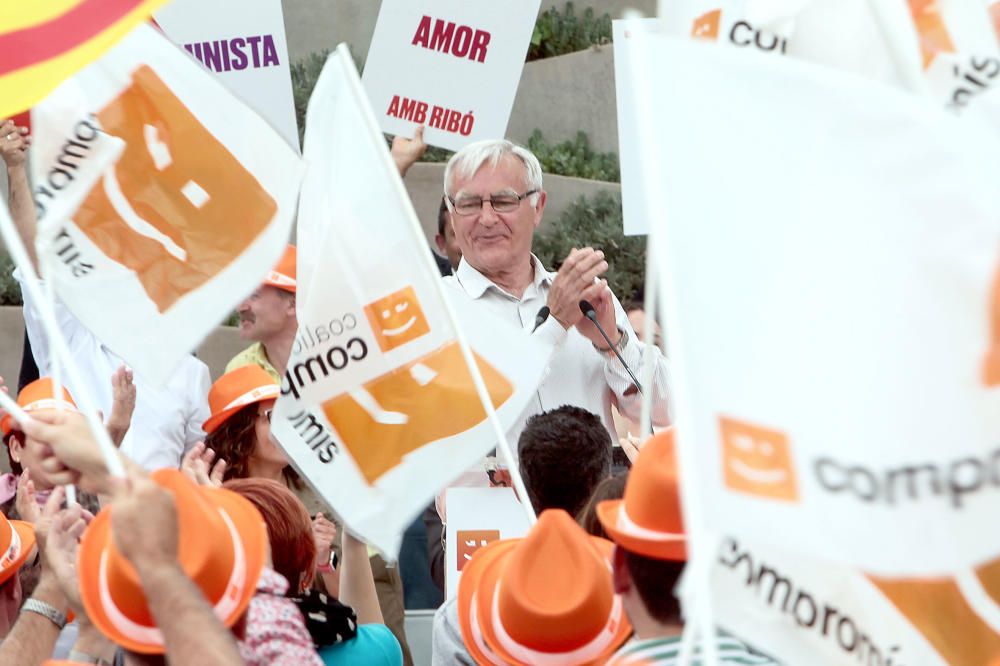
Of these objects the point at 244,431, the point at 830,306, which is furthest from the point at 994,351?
the point at 244,431

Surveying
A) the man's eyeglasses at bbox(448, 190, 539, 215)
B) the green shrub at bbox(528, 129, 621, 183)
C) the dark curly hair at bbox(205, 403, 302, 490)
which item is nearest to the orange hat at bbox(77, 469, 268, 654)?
the dark curly hair at bbox(205, 403, 302, 490)

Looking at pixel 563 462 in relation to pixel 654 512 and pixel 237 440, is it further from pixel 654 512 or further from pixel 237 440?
pixel 654 512

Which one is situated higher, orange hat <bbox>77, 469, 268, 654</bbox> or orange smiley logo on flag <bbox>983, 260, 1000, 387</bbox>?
orange smiley logo on flag <bbox>983, 260, 1000, 387</bbox>

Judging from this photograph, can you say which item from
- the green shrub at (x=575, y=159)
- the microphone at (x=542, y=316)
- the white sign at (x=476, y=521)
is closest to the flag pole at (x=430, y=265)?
the white sign at (x=476, y=521)

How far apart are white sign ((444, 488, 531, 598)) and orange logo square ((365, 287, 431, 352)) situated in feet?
2.99

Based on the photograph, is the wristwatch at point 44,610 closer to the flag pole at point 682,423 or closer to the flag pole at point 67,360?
the flag pole at point 67,360

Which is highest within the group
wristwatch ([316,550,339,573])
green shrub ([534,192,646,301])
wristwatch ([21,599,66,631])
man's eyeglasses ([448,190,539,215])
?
man's eyeglasses ([448,190,539,215])

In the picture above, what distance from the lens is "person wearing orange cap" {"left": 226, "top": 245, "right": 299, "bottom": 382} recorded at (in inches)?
256

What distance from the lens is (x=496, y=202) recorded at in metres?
5.93

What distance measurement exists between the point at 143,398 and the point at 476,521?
1685mm

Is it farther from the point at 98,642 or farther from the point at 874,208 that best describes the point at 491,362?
the point at 874,208

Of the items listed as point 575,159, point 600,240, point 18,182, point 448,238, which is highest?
point 18,182

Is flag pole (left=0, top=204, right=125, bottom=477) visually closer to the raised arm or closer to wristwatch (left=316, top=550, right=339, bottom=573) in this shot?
wristwatch (left=316, top=550, right=339, bottom=573)

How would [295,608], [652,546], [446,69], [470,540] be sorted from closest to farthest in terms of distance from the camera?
[652,546]
[295,608]
[470,540]
[446,69]
